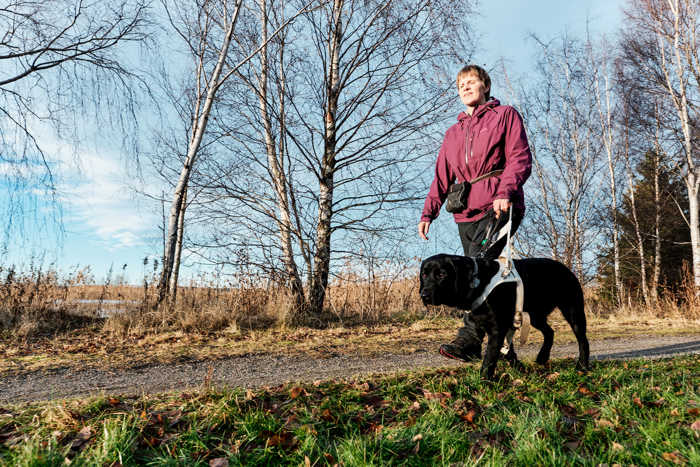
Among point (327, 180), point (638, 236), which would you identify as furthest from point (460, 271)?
point (638, 236)

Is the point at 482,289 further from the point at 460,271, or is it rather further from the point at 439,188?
the point at 439,188

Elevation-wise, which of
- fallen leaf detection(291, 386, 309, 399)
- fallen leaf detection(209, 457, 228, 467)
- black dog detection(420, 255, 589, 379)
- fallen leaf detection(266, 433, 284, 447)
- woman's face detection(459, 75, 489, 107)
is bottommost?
fallen leaf detection(209, 457, 228, 467)

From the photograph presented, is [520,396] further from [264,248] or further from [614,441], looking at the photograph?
[264,248]

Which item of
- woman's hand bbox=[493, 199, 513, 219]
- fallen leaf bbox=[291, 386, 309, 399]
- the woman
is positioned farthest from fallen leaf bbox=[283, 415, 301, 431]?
woman's hand bbox=[493, 199, 513, 219]

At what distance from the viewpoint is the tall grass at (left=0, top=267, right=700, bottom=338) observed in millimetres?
6281

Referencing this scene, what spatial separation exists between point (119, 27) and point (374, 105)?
4.11 m

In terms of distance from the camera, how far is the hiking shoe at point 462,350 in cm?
329

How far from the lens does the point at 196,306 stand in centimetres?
684

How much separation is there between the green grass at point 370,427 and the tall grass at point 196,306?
395 centimetres

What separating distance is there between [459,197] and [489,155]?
418 mm

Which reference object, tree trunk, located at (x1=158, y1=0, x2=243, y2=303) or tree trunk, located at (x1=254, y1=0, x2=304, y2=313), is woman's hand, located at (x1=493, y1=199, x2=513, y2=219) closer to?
tree trunk, located at (x1=254, y1=0, x2=304, y2=313)

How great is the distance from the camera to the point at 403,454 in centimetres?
175

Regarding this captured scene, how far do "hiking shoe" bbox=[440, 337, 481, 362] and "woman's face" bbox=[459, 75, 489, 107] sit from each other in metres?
2.04

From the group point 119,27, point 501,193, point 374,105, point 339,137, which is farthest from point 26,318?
point 501,193
